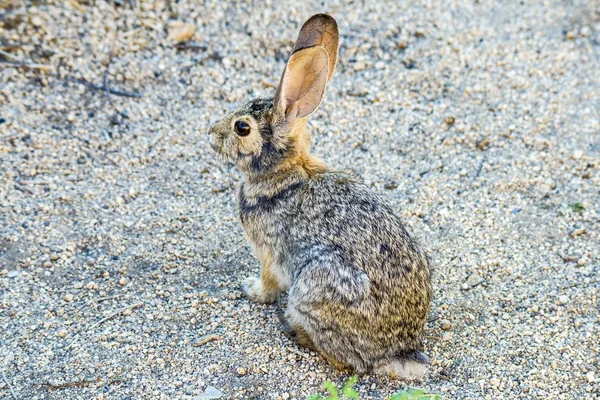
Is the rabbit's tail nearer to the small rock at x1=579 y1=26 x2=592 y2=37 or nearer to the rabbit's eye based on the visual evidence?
the rabbit's eye

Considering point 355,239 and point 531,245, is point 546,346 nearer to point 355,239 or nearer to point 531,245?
point 531,245

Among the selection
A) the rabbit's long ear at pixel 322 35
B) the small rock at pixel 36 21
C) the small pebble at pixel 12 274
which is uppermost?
the rabbit's long ear at pixel 322 35

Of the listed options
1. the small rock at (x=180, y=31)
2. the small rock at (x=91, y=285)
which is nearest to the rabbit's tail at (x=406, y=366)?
the small rock at (x=91, y=285)

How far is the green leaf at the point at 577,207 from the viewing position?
256 inches

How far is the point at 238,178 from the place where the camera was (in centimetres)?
684

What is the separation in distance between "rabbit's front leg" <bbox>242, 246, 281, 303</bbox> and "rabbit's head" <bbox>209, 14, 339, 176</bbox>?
564mm

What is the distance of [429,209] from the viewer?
6.49 meters

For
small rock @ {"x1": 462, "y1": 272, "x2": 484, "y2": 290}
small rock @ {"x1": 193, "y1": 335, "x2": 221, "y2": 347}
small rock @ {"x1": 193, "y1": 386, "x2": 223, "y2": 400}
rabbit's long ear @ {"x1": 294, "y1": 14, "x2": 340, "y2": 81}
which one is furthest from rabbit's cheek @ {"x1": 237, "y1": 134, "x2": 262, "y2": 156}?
small rock @ {"x1": 462, "y1": 272, "x2": 484, "y2": 290}

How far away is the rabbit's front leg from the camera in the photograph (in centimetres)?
543

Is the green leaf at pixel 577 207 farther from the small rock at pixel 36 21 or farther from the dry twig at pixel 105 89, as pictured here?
the small rock at pixel 36 21

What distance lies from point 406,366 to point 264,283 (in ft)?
3.82

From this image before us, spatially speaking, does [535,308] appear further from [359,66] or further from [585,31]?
[585,31]

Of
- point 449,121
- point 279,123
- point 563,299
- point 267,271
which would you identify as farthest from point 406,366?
point 449,121

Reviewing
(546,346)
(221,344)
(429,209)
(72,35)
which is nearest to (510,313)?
(546,346)
